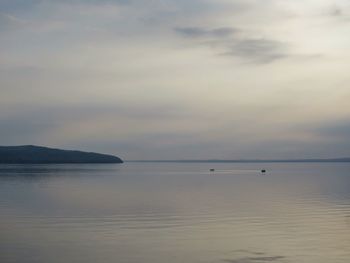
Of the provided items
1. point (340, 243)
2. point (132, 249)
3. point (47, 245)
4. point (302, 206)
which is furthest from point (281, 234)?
point (302, 206)

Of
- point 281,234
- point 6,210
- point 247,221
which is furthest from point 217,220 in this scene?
point 6,210

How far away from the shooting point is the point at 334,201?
163ft

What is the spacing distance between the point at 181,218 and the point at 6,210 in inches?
525

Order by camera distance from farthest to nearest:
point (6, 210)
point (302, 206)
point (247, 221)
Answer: point (302, 206) < point (6, 210) < point (247, 221)

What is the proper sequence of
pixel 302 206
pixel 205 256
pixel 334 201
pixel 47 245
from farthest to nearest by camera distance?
1. pixel 334 201
2. pixel 302 206
3. pixel 47 245
4. pixel 205 256

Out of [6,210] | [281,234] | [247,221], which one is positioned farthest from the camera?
[6,210]

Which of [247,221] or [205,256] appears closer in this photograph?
[205,256]

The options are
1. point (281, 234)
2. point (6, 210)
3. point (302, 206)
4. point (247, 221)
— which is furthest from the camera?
point (302, 206)

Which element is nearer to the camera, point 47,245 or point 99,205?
point 47,245

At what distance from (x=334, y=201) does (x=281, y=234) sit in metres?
22.4

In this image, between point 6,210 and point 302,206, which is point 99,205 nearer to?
point 6,210

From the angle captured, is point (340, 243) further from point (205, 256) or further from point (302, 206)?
point (302, 206)

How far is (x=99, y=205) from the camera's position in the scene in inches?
1773

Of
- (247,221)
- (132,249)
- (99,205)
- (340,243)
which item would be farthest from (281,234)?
(99,205)
